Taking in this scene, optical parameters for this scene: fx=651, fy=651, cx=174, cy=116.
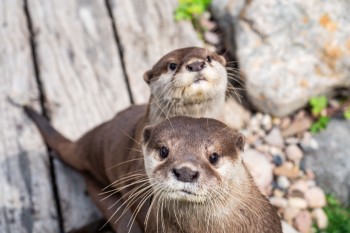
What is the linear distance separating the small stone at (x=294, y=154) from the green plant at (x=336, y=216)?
11.5 inches

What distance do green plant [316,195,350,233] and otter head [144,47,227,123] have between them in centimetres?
106

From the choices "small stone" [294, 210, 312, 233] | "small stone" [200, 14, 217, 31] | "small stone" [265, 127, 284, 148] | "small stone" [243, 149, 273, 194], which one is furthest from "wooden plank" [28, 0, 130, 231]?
"small stone" [294, 210, 312, 233]

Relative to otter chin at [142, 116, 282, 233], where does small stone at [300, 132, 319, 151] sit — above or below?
below

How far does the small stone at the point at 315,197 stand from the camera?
3.61 m

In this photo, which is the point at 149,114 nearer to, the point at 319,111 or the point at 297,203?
the point at 297,203

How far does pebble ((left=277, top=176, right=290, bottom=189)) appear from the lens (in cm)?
370

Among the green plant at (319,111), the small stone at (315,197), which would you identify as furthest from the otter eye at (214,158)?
the green plant at (319,111)

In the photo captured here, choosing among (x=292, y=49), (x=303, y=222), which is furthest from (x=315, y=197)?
(x=292, y=49)

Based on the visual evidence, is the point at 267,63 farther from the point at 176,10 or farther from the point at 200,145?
the point at 200,145

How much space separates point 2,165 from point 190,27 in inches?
54.9

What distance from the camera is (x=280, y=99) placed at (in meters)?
3.83

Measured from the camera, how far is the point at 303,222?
348cm

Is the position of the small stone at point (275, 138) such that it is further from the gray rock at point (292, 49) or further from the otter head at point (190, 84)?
the otter head at point (190, 84)

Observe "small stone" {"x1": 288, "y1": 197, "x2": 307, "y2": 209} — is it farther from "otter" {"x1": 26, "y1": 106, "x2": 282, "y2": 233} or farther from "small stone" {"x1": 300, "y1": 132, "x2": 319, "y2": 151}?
"otter" {"x1": 26, "y1": 106, "x2": 282, "y2": 233}
